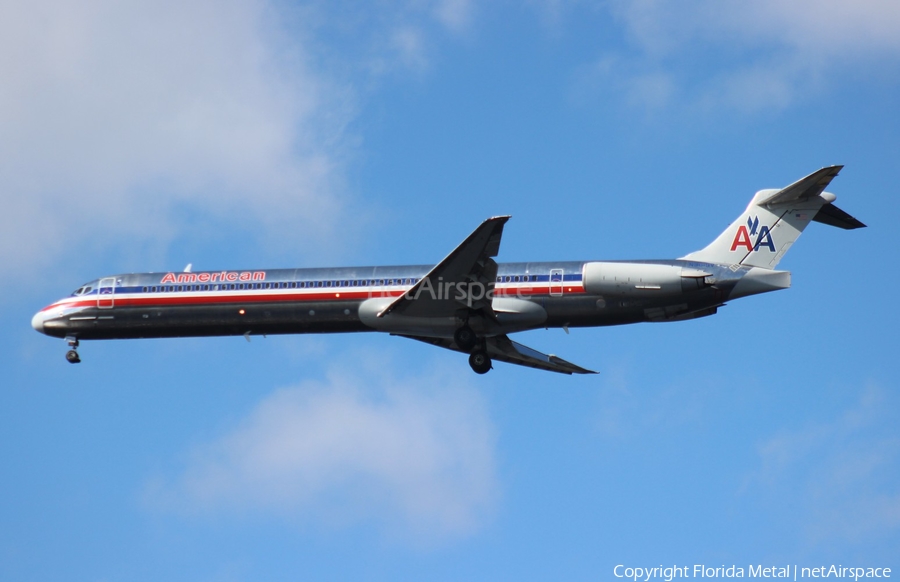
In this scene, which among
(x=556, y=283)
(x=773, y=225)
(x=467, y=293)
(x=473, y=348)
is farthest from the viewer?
(x=473, y=348)

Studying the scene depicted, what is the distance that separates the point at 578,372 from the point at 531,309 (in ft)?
21.5

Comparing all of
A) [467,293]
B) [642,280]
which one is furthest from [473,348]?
[642,280]

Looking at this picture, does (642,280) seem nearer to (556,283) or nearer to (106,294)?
(556,283)

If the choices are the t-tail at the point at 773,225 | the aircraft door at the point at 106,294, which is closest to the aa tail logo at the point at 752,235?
the t-tail at the point at 773,225

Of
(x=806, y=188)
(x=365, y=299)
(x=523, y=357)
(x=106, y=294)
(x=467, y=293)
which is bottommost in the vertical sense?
(x=523, y=357)

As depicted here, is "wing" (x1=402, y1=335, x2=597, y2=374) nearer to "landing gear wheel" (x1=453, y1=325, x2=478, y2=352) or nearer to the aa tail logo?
"landing gear wheel" (x1=453, y1=325, x2=478, y2=352)

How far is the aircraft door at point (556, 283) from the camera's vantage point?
32.2 m

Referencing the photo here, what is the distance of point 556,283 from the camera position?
106 feet

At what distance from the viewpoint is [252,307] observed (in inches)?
1362

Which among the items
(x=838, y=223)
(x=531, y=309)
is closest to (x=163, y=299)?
(x=531, y=309)

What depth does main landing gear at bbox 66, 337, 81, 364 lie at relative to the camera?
36375 mm

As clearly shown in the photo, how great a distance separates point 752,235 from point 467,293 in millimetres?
8570

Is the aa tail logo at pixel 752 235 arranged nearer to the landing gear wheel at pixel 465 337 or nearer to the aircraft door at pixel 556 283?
the aircraft door at pixel 556 283

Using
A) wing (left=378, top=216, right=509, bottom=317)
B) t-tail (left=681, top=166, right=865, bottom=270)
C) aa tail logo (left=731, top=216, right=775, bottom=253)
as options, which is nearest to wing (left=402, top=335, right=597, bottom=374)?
wing (left=378, top=216, right=509, bottom=317)
